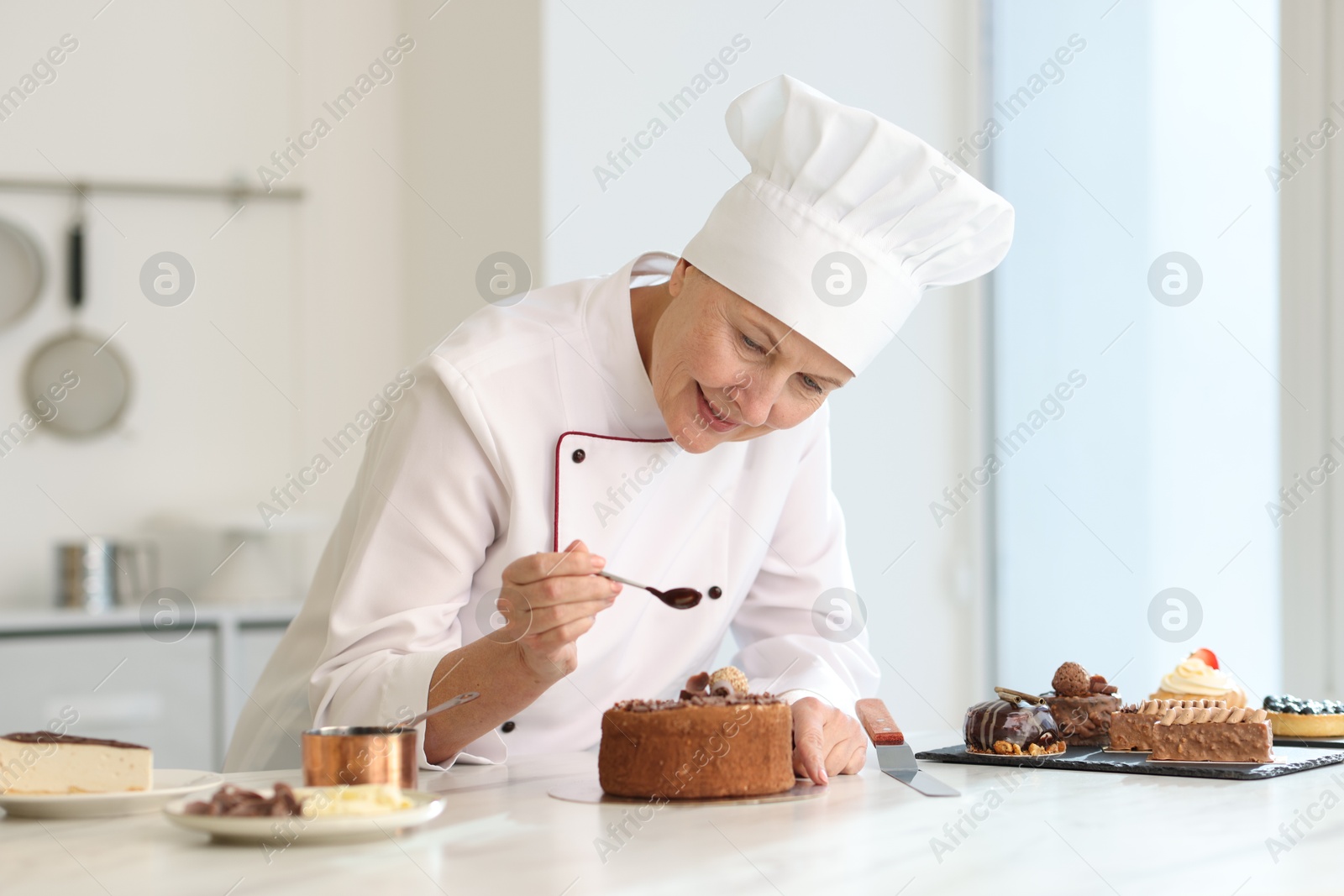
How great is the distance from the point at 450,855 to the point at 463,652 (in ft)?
1.39

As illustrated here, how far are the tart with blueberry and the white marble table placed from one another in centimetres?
45

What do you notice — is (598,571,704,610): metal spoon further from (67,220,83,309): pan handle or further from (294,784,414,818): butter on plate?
(67,220,83,309): pan handle

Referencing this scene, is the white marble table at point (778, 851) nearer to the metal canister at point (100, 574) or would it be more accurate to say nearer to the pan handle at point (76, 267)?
the metal canister at point (100, 574)

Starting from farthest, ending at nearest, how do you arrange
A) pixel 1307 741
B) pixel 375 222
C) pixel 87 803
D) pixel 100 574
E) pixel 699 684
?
1. pixel 375 222
2. pixel 100 574
3. pixel 1307 741
4. pixel 699 684
5. pixel 87 803

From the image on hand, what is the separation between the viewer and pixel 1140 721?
1.54 metres

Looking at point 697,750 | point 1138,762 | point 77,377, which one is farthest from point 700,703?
point 77,377

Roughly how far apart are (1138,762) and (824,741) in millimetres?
353

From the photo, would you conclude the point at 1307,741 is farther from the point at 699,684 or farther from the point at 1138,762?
the point at 699,684

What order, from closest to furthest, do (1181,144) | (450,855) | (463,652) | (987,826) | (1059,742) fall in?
(450,855)
(987,826)
(463,652)
(1059,742)
(1181,144)

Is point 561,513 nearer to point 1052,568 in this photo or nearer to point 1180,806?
point 1180,806

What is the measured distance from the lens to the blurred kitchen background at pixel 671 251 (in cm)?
271

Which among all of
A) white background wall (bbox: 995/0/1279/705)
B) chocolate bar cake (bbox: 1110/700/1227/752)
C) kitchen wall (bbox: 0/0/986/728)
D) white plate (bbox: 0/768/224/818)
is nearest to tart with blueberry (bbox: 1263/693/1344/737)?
chocolate bar cake (bbox: 1110/700/1227/752)

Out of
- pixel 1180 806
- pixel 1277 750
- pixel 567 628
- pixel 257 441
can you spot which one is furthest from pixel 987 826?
pixel 257 441

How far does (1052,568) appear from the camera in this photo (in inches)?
131
